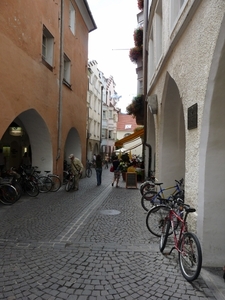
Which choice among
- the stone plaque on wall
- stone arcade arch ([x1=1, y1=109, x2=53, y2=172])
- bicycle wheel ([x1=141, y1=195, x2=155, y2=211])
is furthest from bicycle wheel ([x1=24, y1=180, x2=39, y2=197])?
the stone plaque on wall

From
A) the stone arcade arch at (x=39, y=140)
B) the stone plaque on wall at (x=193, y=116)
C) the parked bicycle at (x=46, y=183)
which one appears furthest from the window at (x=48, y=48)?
the stone plaque on wall at (x=193, y=116)

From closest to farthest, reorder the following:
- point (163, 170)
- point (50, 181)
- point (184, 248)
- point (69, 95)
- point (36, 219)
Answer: point (184, 248)
point (36, 219)
point (163, 170)
point (50, 181)
point (69, 95)

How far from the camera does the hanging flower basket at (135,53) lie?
59.2 ft

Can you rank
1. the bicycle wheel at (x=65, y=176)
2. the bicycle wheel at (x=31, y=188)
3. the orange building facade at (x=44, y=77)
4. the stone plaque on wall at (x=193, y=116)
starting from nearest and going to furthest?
1. the stone plaque on wall at (x=193, y=116)
2. the orange building facade at (x=44, y=77)
3. the bicycle wheel at (x=31, y=188)
4. the bicycle wheel at (x=65, y=176)

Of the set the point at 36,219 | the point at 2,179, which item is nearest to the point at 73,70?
the point at 2,179

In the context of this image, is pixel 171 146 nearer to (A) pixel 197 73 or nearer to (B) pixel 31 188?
(A) pixel 197 73

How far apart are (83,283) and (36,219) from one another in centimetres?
346

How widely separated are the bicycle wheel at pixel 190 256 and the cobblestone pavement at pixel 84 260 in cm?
12

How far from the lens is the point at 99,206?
Result: 8.26m

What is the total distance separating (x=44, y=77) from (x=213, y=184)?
8.47m

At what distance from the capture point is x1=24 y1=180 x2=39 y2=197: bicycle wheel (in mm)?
9617

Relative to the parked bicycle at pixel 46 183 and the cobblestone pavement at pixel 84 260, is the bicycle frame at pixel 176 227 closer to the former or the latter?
the cobblestone pavement at pixel 84 260

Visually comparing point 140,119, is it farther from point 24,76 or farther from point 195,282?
point 195,282

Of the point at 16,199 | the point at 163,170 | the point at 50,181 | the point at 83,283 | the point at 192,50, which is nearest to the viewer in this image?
the point at 83,283
